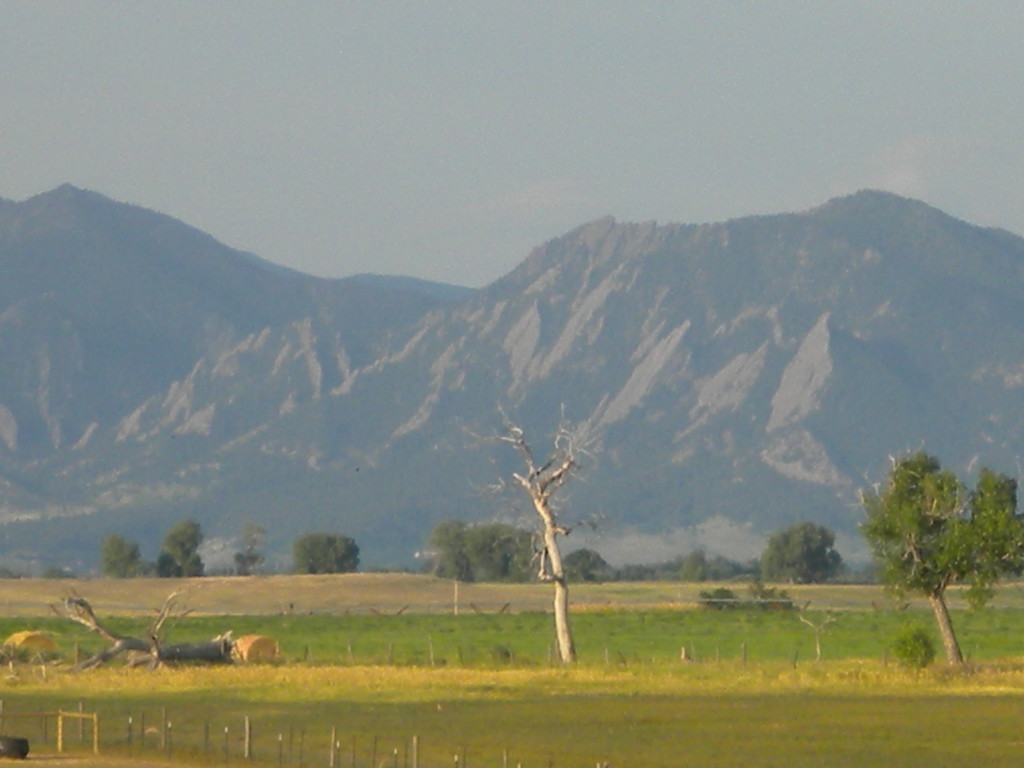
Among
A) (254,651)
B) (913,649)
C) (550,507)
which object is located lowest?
(913,649)

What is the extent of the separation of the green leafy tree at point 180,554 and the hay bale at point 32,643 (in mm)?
108469

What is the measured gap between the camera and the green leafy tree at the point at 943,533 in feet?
225

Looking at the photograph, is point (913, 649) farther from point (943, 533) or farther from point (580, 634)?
point (580, 634)

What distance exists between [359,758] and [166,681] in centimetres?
2085

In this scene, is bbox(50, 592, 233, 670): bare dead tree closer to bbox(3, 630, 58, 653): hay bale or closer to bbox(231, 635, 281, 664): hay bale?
bbox(231, 635, 281, 664): hay bale

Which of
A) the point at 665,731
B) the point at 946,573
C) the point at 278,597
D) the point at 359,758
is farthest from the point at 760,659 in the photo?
the point at 278,597

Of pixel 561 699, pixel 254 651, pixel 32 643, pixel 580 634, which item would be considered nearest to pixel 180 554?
pixel 580 634

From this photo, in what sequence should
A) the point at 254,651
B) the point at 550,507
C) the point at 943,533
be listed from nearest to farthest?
the point at 943,533
the point at 254,651
the point at 550,507

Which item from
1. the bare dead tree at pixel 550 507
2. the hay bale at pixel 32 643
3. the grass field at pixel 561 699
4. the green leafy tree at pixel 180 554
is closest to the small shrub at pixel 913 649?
the grass field at pixel 561 699

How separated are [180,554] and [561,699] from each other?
13363cm

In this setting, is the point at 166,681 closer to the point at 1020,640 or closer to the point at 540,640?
the point at 540,640

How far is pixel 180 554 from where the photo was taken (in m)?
189

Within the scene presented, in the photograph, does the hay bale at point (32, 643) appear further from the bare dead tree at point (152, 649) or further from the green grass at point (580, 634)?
the bare dead tree at point (152, 649)

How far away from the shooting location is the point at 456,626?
10562 cm
